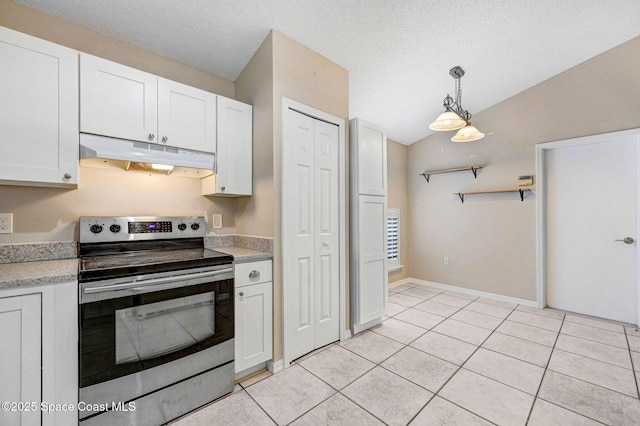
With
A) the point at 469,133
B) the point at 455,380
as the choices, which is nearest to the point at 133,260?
the point at 455,380

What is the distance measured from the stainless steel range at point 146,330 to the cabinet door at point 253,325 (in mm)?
87

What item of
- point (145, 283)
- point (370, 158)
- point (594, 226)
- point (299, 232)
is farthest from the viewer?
point (594, 226)

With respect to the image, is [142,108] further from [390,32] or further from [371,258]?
[371,258]

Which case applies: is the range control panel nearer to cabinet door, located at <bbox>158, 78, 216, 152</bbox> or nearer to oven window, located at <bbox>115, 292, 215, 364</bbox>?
cabinet door, located at <bbox>158, 78, 216, 152</bbox>

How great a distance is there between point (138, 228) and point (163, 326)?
880mm

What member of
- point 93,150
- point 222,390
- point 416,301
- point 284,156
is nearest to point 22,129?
point 93,150

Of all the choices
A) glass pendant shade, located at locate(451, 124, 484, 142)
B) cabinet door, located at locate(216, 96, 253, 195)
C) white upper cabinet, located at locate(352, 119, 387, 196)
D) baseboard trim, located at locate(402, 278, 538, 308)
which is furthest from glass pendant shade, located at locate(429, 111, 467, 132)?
baseboard trim, located at locate(402, 278, 538, 308)

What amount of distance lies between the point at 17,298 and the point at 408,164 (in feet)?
16.4

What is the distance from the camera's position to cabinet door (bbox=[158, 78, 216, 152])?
6.58 ft

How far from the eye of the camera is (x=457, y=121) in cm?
267

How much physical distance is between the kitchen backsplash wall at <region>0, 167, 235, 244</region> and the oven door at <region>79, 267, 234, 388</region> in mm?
842

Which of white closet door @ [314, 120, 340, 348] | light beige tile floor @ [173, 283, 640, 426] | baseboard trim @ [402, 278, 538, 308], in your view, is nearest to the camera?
light beige tile floor @ [173, 283, 640, 426]

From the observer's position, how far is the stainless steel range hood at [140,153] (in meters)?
1.75

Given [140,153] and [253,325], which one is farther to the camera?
[253,325]
